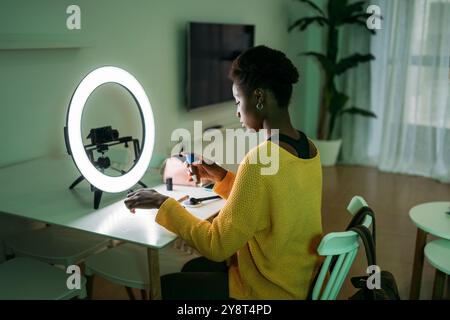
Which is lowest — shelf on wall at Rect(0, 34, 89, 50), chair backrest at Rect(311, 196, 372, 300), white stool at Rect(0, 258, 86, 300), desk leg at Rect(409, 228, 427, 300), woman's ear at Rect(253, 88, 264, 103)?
desk leg at Rect(409, 228, 427, 300)

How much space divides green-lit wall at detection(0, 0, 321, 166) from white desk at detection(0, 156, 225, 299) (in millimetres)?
269

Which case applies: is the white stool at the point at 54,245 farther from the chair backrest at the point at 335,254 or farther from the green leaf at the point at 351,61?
the green leaf at the point at 351,61

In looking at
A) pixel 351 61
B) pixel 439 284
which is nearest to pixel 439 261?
pixel 439 284

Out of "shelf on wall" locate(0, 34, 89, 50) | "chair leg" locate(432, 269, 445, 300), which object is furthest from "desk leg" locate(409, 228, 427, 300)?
"shelf on wall" locate(0, 34, 89, 50)

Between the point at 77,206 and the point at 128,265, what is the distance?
0.97 feet

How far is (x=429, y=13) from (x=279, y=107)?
326 cm

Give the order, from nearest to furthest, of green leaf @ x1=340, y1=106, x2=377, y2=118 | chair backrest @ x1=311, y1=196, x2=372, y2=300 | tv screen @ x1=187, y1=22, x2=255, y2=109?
1. chair backrest @ x1=311, y1=196, x2=372, y2=300
2. tv screen @ x1=187, y1=22, x2=255, y2=109
3. green leaf @ x1=340, y1=106, x2=377, y2=118

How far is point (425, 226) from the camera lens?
1.88 m

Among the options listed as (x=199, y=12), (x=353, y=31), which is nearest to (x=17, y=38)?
(x=199, y=12)

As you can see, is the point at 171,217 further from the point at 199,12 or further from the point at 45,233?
the point at 199,12

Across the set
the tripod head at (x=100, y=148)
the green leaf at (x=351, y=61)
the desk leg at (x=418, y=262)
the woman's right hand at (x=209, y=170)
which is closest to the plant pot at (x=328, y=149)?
the green leaf at (x=351, y=61)

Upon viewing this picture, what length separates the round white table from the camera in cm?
186

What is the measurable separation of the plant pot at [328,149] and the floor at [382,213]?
0.09 metres

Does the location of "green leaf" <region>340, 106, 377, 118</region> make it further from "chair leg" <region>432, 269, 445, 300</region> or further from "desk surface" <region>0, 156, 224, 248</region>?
"desk surface" <region>0, 156, 224, 248</region>
